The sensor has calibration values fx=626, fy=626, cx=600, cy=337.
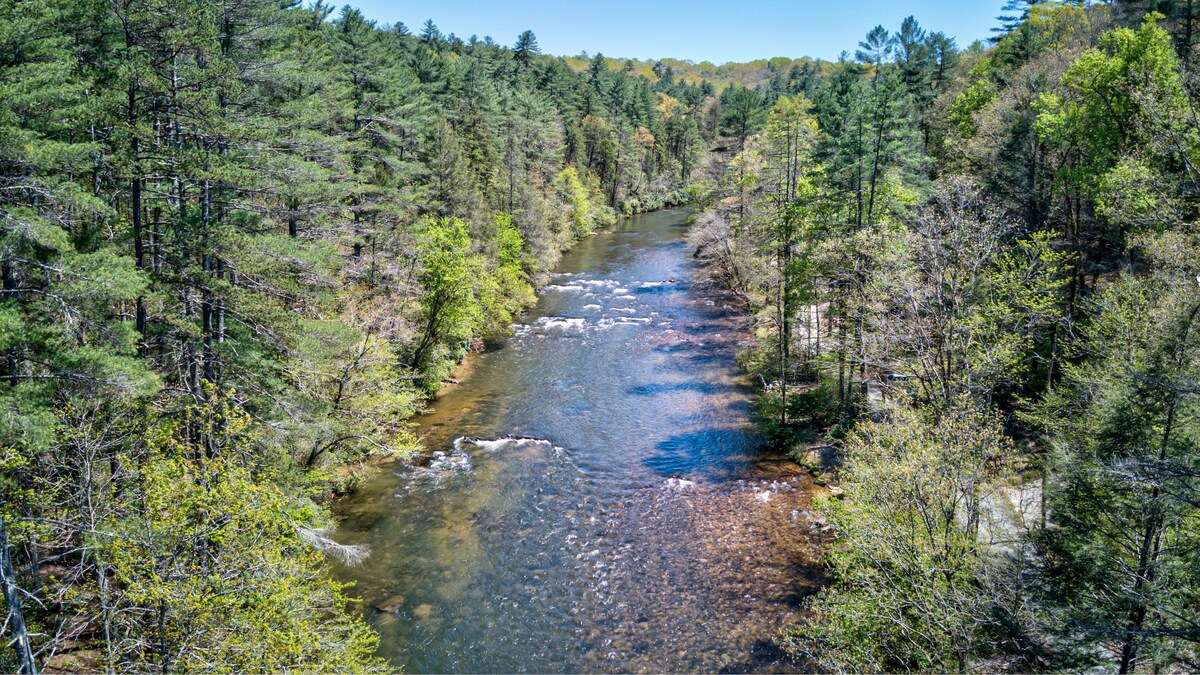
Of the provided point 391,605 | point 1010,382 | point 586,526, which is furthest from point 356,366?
point 1010,382

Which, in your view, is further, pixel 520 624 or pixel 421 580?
pixel 421 580

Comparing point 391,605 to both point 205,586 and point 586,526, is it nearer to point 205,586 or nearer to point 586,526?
point 586,526

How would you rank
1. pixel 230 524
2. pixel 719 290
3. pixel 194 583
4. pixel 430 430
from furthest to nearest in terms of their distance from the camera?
pixel 719 290
pixel 430 430
pixel 230 524
pixel 194 583

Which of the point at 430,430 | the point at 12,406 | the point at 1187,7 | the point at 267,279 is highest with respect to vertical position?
the point at 1187,7

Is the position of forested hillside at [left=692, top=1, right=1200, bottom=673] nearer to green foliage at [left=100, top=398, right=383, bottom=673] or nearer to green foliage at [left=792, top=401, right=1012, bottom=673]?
green foliage at [left=792, top=401, right=1012, bottom=673]

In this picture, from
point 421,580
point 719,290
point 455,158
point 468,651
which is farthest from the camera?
point 719,290

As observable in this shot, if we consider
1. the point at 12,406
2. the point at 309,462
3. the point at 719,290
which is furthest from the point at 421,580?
the point at 719,290

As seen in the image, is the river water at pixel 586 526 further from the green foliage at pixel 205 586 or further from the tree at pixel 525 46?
the tree at pixel 525 46

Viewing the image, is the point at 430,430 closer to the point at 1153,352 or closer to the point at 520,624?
the point at 520,624
